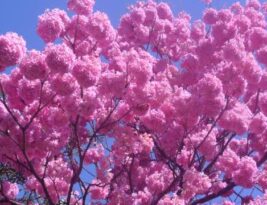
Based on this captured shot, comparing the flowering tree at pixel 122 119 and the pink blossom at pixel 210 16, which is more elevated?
the pink blossom at pixel 210 16

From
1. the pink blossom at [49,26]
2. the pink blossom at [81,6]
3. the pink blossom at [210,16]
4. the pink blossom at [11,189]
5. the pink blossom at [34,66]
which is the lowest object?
the pink blossom at [11,189]

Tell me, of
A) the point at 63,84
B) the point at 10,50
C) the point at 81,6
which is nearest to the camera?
the point at 10,50

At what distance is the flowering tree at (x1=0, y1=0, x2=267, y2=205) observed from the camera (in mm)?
6957

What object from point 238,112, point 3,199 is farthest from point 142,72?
point 3,199

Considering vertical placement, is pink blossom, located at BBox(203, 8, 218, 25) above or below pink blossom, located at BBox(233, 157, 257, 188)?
above

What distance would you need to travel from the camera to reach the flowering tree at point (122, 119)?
6957 mm

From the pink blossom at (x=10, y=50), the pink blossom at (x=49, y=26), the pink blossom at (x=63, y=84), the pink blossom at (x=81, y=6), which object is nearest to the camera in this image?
the pink blossom at (x=10, y=50)

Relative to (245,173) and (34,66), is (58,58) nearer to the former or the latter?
(34,66)

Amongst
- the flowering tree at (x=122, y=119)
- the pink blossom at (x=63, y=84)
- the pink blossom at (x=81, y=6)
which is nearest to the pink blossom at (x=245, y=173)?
the flowering tree at (x=122, y=119)

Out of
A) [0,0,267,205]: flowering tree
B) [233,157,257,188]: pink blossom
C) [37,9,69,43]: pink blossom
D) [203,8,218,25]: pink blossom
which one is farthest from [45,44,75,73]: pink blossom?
[203,8,218,25]: pink blossom

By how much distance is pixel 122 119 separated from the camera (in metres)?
7.98

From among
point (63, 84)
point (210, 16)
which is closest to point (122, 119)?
point (63, 84)

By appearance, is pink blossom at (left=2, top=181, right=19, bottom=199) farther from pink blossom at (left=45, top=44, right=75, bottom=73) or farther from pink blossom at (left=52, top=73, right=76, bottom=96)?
pink blossom at (left=45, top=44, right=75, bottom=73)

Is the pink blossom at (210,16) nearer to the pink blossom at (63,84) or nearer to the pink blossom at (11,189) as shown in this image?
the pink blossom at (11,189)
